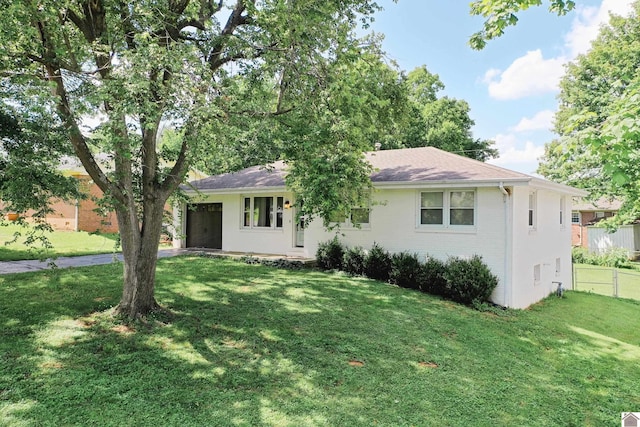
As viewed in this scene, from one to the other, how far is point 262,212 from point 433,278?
25.3ft

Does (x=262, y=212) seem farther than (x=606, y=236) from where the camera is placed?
No

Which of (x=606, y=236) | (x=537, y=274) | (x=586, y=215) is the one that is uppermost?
(x=586, y=215)

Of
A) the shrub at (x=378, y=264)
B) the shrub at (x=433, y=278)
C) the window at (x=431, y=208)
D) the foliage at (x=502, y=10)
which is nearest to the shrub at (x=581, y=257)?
the window at (x=431, y=208)

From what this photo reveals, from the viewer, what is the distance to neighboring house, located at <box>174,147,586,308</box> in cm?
1016

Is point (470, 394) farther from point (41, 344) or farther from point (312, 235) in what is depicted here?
point (312, 235)

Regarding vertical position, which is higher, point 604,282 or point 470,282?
point 470,282

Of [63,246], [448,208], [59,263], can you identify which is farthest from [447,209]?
[63,246]

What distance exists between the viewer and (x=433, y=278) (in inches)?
418

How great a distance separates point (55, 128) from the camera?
648cm

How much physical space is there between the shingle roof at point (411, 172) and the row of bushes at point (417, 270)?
2272 millimetres

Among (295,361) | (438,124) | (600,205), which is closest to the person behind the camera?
(295,361)

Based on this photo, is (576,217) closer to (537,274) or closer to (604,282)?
(604,282)

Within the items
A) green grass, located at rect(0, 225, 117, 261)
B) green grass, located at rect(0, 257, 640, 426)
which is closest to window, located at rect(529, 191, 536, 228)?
green grass, located at rect(0, 257, 640, 426)

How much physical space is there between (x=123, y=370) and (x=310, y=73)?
582 centimetres
